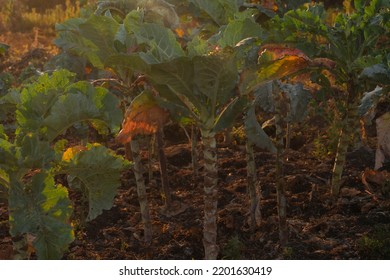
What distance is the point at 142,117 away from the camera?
280cm

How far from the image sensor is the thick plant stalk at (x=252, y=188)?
141 inches

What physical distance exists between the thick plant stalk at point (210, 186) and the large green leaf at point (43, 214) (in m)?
0.61

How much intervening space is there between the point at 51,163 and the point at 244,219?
57.2 inches

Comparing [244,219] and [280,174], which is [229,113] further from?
[244,219]

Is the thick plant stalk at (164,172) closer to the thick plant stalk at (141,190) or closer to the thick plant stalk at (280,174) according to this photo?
the thick plant stalk at (141,190)

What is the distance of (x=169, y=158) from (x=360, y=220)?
1.67 metres

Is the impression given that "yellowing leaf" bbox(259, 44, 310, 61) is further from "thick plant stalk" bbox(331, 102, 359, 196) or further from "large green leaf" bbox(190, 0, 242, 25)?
"thick plant stalk" bbox(331, 102, 359, 196)

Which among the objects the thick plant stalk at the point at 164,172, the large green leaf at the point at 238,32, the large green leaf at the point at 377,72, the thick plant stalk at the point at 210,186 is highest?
the large green leaf at the point at 238,32

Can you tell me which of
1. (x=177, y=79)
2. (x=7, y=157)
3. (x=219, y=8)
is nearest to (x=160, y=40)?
(x=177, y=79)

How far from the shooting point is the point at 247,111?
10.2ft

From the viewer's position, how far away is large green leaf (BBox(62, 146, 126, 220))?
273 cm

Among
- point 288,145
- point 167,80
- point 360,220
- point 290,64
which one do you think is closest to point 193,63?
point 167,80

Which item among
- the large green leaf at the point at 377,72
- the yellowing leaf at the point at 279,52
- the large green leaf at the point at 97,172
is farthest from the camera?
the large green leaf at the point at 377,72

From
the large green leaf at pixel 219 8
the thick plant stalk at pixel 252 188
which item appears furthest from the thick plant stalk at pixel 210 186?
the large green leaf at pixel 219 8
